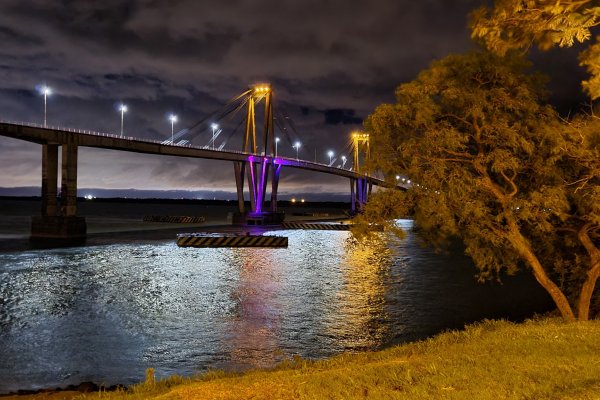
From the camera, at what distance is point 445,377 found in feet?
24.3

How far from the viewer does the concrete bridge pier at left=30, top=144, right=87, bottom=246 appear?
51.6 m

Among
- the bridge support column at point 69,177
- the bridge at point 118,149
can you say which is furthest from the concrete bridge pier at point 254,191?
the bridge support column at point 69,177

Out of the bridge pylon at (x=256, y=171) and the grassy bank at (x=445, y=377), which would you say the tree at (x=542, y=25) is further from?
the bridge pylon at (x=256, y=171)

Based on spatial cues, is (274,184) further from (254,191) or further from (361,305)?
(361,305)

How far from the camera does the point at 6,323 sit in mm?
16469

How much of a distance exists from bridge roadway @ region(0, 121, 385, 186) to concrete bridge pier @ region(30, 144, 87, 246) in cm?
127

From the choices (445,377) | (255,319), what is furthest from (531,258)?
(255,319)

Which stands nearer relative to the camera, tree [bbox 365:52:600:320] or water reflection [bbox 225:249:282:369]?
tree [bbox 365:52:600:320]

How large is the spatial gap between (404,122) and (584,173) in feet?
15.6

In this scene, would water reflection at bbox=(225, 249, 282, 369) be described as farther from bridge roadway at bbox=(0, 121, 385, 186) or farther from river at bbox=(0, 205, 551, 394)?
bridge roadway at bbox=(0, 121, 385, 186)

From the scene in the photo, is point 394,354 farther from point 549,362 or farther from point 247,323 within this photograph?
point 247,323

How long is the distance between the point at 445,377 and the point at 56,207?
53.8m

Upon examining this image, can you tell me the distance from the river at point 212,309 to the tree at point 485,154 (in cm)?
302

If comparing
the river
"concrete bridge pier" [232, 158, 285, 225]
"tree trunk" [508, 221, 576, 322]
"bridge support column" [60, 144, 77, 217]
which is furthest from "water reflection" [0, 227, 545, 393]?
"concrete bridge pier" [232, 158, 285, 225]
